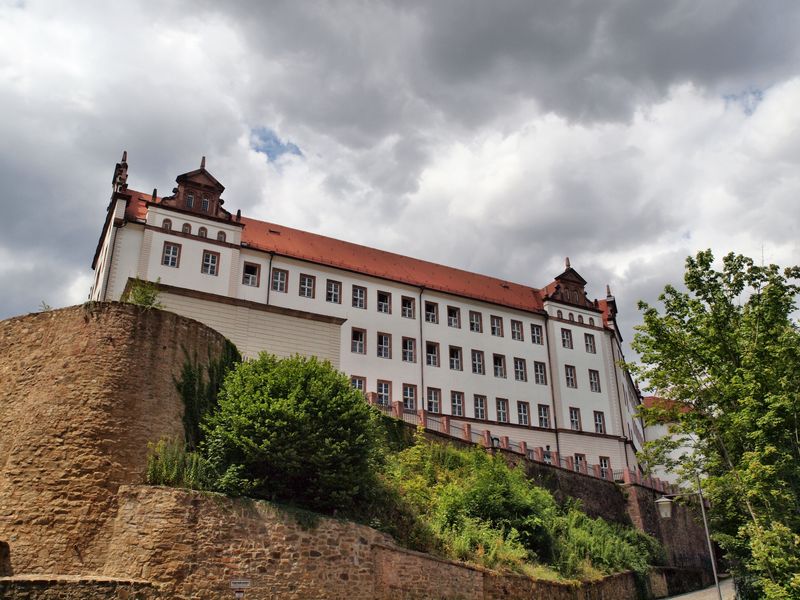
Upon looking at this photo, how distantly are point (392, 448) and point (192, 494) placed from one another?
14254mm

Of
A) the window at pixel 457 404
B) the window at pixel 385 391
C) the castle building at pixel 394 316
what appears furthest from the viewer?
the window at pixel 457 404

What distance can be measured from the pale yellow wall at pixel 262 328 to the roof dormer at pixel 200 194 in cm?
628

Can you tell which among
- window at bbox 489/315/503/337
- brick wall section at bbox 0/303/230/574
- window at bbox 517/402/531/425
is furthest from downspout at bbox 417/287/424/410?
brick wall section at bbox 0/303/230/574

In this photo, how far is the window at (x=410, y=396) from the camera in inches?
1670

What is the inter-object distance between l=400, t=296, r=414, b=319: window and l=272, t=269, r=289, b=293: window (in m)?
7.57

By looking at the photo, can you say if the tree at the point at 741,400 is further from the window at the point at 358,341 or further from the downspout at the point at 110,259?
the downspout at the point at 110,259

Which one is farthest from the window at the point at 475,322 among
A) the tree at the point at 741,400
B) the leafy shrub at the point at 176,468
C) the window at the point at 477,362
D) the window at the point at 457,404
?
the leafy shrub at the point at 176,468

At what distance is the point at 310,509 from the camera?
18203 mm

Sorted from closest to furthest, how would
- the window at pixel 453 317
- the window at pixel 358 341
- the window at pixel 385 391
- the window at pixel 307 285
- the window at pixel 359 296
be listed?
the window at pixel 385 391 → the window at pixel 307 285 → the window at pixel 358 341 → the window at pixel 359 296 → the window at pixel 453 317

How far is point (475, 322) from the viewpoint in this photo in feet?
157

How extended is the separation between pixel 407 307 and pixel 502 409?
8.41m

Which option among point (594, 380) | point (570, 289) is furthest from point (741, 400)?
point (570, 289)

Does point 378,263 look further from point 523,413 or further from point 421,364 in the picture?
point 523,413

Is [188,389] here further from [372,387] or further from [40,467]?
[372,387]
